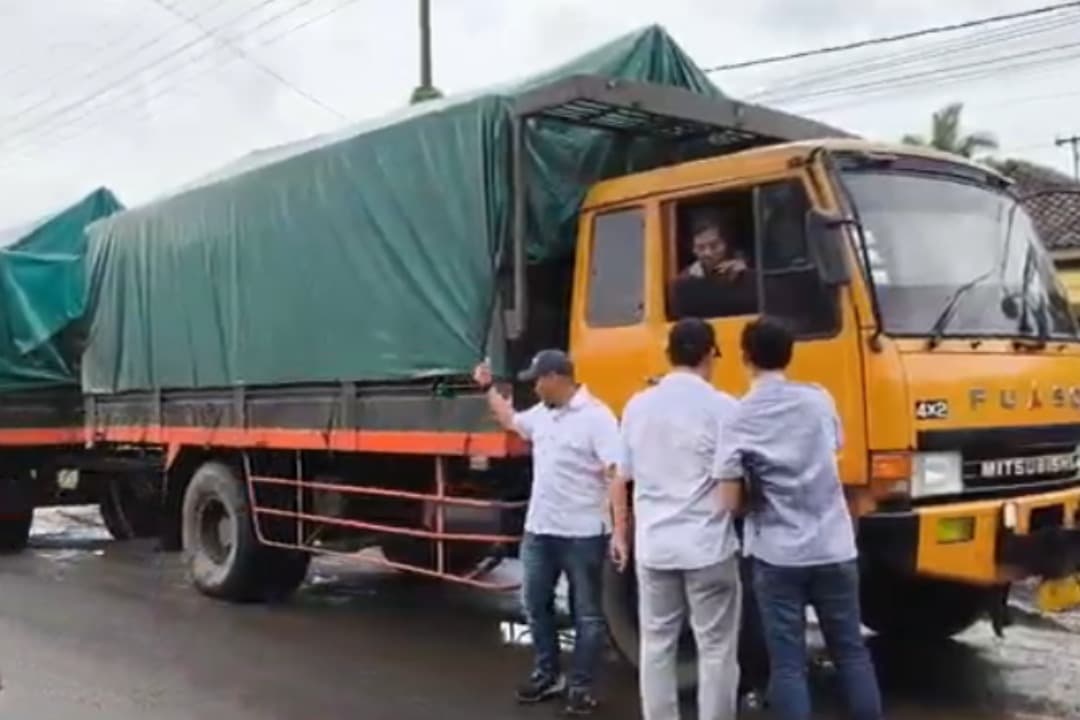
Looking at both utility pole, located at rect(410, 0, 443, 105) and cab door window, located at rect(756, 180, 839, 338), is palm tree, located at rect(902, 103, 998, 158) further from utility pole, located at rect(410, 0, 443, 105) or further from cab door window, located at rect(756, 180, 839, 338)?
cab door window, located at rect(756, 180, 839, 338)

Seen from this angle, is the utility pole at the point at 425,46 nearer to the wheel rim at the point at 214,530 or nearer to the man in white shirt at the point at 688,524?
the wheel rim at the point at 214,530

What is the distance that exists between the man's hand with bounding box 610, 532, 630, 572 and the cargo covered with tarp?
325 inches

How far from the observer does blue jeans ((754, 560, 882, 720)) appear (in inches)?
194

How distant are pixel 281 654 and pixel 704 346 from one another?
3.88 metres

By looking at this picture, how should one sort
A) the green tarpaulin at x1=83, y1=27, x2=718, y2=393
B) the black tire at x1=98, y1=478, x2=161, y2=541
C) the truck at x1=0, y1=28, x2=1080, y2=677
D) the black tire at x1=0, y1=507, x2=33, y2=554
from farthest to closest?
the black tire at x1=98, y1=478, x2=161, y2=541
the black tire at x1=0, y1=507, x2=33, y2=554
the green tarpaulin at x1=83, y1=27, x2=718, y2=393
the truck at x1=0, y1=28, x2=1080, y2=677

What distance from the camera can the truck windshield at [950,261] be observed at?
5918 mm

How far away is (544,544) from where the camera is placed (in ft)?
20.6

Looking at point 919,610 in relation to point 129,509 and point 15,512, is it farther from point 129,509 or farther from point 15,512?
point 15,512

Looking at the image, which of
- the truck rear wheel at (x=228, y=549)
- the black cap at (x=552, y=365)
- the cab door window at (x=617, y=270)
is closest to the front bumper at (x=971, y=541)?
the black cap at (x=552, y=365)

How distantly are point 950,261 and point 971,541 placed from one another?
129 cm

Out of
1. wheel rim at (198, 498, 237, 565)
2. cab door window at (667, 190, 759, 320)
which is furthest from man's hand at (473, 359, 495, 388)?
wheel rim at (198, 498, 237, 565)

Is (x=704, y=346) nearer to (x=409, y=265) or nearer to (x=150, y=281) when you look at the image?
(x=409, y=265)

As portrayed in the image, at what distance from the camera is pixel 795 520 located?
4.94 m

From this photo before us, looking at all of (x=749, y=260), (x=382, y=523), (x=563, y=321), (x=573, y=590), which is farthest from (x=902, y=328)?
(x=382, y=523)
